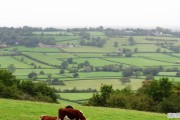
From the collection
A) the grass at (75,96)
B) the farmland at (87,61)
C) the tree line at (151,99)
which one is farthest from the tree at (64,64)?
the tree line at (151,99)

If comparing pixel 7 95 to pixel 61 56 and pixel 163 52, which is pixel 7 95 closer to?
pixel 61 56

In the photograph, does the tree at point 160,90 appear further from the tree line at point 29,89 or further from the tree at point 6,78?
the tree at point 6,78

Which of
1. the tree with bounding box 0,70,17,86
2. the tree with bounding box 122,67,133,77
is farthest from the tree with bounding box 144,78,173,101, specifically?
the tree with bounding box 122,67,133,77

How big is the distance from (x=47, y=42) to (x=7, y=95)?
342 ft

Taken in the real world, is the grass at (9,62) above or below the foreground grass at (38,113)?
below

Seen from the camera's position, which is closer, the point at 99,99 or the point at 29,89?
the point at 99,99

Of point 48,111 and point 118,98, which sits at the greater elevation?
point 48,111

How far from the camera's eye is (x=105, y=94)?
136 ft

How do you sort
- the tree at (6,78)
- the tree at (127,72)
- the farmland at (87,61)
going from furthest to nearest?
the tree at (127,72) → the farmland at (87,61) → the tree at (6,78)

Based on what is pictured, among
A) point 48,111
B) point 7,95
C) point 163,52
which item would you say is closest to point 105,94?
point 7,95

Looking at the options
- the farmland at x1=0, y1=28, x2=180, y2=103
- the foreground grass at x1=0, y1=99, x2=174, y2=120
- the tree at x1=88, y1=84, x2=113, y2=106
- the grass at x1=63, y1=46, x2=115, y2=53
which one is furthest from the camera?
the grass at x1=63, y1=46, x2=115, y2=53

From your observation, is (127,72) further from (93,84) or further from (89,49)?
(89,49)

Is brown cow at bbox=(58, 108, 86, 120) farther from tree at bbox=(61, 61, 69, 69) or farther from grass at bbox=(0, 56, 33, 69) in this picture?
tree at bbox=(61, 61, 69, 69)

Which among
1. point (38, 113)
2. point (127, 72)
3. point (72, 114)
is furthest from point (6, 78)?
point (127, 72)
